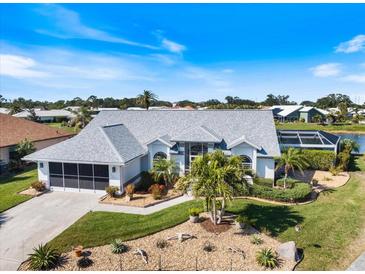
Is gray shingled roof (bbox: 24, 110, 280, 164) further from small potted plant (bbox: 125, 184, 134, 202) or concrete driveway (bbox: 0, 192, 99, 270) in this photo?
concrete driveway (bbox: 0, 192, 99, 270)

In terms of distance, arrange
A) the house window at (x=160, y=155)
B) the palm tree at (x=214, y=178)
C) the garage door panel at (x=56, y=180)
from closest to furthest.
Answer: the palm tree at (x=214, y=178), the garage door panel at (x=56, y=180), the house window at (x=160, y=155)

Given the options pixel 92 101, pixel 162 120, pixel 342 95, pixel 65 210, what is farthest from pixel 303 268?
pixel 342 95

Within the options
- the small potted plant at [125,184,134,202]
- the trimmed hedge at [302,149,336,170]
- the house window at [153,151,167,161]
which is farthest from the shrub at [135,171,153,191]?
the trimmed hedge at [302,149,336,170]


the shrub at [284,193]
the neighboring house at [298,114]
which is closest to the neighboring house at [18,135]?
the shrub at [284,193]

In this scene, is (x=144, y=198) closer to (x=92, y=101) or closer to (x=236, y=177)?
(x=236, y=177)

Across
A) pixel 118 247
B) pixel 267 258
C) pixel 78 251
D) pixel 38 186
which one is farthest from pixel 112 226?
pixel 38 186

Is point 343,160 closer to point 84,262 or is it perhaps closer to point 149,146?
point 149,146

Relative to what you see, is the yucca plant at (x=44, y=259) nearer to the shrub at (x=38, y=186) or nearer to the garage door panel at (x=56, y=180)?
the shrub at (x=38, y=186)
